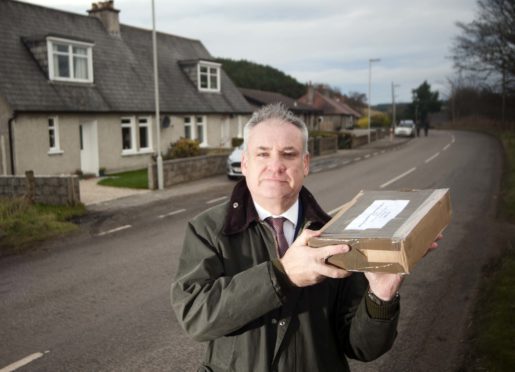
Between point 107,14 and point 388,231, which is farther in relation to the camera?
point 107,14

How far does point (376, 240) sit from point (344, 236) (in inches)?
5.2

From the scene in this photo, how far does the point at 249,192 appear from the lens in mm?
2506

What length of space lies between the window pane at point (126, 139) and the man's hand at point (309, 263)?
23.5m

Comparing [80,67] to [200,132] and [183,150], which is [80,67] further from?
[200,132]

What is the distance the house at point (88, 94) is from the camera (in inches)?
764

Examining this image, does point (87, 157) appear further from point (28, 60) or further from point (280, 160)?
point (280, 160)

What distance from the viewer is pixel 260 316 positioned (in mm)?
2100

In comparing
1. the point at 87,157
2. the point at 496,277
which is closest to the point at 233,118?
the point at 87,157

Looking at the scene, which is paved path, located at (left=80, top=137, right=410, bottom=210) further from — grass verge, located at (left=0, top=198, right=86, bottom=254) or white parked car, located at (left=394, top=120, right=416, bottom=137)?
white parked car, located at (left=394, top=120, right=416, bottom=137)

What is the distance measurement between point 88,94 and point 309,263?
2239 cm

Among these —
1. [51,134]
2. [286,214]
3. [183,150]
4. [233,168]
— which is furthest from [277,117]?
[183,150]

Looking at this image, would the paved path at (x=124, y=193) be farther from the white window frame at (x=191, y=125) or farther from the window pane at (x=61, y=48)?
the white window frame at (x=191, y=125)

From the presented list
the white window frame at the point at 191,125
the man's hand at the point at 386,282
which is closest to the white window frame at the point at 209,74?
the white window frame at the point at 191,125

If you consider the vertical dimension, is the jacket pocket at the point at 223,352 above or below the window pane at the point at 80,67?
below
